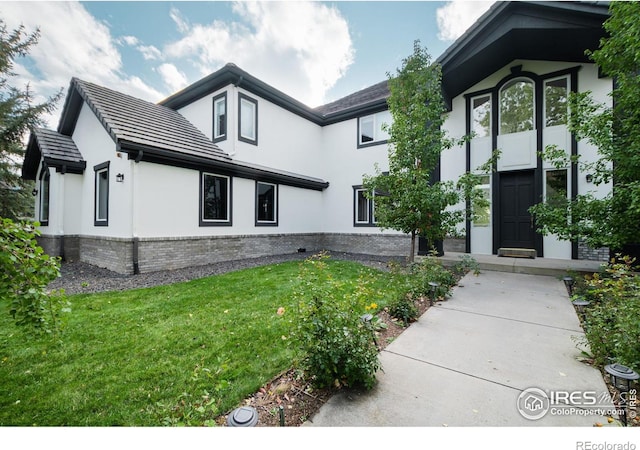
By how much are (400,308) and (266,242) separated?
6948 mm

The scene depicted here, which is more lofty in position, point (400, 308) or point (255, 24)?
point (255, 24)

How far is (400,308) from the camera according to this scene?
12.8 feet

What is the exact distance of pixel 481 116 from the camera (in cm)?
873

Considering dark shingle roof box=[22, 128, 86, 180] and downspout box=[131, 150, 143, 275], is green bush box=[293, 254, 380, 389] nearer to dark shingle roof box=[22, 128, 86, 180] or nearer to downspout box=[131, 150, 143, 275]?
downspout box=[131, 150, 143, 275]

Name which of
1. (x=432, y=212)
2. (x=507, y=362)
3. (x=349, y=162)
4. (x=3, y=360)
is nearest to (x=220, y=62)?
(x=349, y=162)

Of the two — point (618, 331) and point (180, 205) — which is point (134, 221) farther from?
point (618, 331)

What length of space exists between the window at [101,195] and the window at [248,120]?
4162 millimetres

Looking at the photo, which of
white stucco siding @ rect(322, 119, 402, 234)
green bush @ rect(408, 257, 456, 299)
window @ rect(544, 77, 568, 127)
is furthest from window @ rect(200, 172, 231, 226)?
window @ rect(544, 77, 568, 127)

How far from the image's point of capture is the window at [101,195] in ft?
26.5

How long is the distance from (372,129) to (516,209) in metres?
5.98

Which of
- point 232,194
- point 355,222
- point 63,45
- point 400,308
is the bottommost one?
point 400,308

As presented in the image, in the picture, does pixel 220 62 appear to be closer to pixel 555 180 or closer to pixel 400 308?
pixel 400 308

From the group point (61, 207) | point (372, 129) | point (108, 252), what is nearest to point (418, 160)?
point (372, 129)

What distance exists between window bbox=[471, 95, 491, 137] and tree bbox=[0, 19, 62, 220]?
1645 cm
